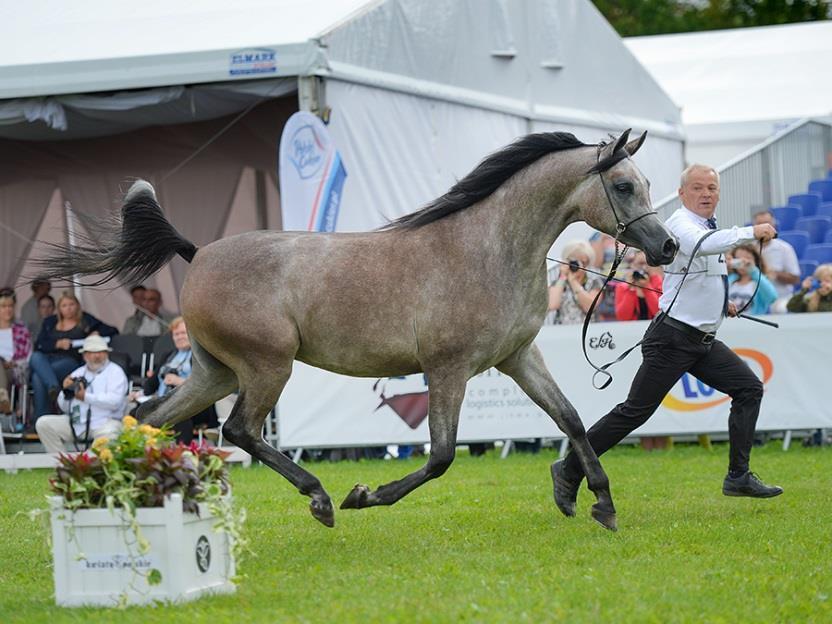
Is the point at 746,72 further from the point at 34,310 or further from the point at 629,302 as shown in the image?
the point at 34,310

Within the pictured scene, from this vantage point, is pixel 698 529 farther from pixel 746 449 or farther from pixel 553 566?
pixel 553 566

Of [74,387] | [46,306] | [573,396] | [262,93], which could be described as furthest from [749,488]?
[46,306]

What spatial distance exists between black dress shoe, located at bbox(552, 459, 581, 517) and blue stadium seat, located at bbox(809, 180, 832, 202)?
504 inches

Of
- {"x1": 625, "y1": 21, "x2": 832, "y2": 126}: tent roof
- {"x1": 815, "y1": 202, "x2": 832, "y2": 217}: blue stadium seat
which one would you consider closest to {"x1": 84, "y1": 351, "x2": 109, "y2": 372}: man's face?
{"x1": 815, "y1": 202, "x2": 832, "y2": 217}: blue stadium seat

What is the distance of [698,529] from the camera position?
7.84 m

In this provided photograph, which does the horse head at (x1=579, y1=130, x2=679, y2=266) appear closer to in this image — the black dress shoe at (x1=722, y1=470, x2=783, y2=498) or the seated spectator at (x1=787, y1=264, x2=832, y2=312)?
the black dress shoe at (x1=722, y1=470, x2=783, y2=498)

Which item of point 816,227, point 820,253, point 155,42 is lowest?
point 820,253

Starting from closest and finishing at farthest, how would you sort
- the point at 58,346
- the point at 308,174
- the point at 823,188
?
the point at 308,174 → the point at 58,346 → the point at 823,188

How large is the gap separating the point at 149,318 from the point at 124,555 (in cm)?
1022

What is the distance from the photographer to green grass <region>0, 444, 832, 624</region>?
562cm

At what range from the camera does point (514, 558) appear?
6988 mm

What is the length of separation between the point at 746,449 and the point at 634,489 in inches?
68.0

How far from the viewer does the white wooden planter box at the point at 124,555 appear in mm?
5695

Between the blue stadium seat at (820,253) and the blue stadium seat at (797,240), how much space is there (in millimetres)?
314
